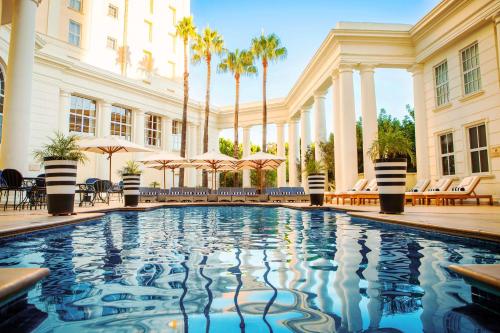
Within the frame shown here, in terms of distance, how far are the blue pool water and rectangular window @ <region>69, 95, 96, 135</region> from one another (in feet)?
65.1

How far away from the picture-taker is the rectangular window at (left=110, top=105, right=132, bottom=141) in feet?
80.2

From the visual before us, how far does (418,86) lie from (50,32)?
23.0 metres

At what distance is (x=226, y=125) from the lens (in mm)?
32125

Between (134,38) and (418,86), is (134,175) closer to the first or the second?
(418,86)

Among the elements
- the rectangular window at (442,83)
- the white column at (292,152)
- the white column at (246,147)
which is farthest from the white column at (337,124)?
the white column at (246,147)

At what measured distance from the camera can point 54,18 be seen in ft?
73.3

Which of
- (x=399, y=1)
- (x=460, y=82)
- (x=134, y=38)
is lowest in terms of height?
(x=460, y=82)

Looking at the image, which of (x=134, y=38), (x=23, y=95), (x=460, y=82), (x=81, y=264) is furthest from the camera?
(x=134, y=38)

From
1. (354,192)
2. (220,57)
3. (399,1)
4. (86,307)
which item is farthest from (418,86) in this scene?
(86,307)

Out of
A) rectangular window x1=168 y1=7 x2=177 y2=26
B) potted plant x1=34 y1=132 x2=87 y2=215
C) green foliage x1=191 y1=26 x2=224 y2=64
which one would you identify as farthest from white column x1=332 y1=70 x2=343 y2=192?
rectangular window x1=168 y1=7 x2=177 y2=26

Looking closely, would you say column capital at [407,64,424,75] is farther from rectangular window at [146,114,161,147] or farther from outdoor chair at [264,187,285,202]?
rectangular window at [146,114,161,147]

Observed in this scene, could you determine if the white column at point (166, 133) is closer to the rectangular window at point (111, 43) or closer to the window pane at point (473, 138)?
the rectangular window at point (111, 43)

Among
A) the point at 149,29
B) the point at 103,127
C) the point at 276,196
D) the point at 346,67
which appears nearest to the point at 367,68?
the point at 346,67

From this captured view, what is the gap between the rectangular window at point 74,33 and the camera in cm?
2387
